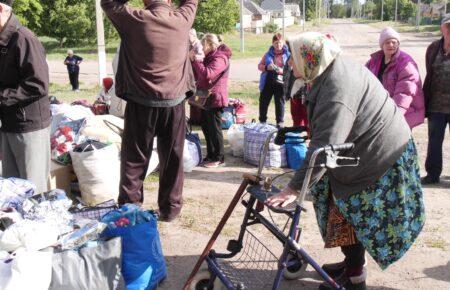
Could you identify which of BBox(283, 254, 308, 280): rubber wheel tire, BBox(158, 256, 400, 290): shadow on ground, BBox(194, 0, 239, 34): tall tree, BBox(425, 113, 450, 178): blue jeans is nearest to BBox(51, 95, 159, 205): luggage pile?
BBox(158, 256, 400, 290): shadow on ground

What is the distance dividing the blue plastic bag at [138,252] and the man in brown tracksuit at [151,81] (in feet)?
3.79

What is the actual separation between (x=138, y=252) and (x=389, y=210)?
1579 mm

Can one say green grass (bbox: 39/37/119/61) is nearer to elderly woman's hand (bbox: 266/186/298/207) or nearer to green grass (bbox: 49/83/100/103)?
green grass (bbox: 49/83/100/103)

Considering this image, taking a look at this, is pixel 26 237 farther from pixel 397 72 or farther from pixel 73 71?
pixel 73 71

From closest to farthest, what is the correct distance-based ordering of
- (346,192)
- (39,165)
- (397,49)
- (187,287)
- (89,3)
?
(346,192)
(187,287)
(39,165)
(397,49)
(89,3)

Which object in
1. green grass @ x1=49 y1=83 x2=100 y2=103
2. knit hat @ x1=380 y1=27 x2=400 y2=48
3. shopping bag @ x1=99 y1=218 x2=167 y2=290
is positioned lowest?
shopping bag @ x1=99 y1=218 x2=167 y2=290

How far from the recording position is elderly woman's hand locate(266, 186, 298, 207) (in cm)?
268

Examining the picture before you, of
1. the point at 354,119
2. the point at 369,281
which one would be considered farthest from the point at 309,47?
the point at 369,281

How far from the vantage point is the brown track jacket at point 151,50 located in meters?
4.00

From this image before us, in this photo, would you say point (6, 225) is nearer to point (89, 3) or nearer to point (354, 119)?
point (354, 119)

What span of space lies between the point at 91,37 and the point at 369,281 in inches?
1307

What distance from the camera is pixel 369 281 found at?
3613 millimetres

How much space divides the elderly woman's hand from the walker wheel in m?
0.74

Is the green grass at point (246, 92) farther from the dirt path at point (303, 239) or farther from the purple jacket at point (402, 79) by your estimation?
the purple jacket at point (402, 79)
